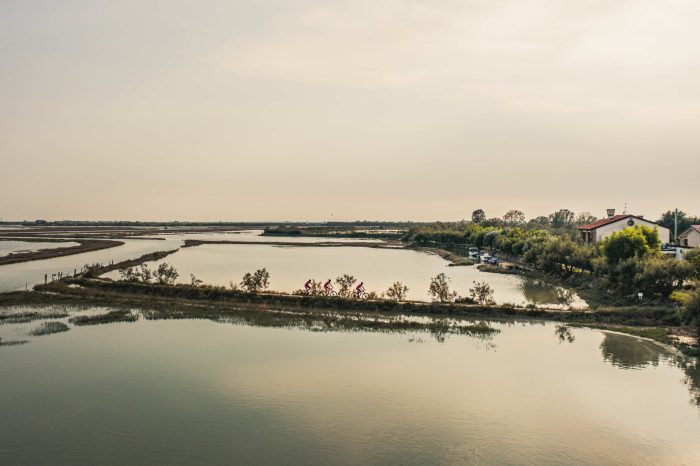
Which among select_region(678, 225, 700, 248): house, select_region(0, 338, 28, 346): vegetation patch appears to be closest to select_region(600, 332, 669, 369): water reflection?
select_region(0, 338, 28, 346): vegetation patch

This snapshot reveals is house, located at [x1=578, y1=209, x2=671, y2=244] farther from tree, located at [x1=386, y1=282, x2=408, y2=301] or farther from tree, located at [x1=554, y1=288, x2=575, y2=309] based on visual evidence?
tree, located at [x1=386, y1=282, x2=408, y2=301]

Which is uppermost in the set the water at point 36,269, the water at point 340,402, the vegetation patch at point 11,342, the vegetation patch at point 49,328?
the water at point 36,269

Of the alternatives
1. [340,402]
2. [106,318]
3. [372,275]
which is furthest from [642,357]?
[372,275]

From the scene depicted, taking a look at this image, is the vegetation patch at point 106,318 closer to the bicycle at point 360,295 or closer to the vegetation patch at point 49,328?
the vegetation patch at point 49,328

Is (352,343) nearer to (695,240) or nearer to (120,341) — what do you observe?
(120,341)

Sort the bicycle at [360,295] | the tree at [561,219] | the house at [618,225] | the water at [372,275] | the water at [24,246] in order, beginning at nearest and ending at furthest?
the bicycle at [360,295] < the water at [372,275] < the house at [618,225] < the water at [24,246] < the tree at [561,219]

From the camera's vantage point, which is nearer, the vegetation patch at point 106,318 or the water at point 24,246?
the vegetation patch at point 106,318

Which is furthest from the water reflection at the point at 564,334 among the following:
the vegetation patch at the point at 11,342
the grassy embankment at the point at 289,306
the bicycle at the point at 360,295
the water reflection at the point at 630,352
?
the vegetation patch at the point at 11,342

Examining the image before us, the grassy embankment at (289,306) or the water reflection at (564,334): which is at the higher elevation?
the grassy embankment at (289,306)
